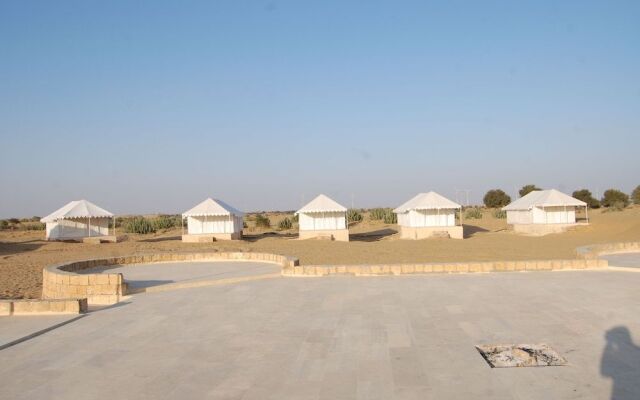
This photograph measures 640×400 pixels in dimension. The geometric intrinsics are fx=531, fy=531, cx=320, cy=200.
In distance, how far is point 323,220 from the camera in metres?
32.1

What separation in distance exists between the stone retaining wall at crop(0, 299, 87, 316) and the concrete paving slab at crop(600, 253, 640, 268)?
1127 centimetres

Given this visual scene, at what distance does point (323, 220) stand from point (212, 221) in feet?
22.7

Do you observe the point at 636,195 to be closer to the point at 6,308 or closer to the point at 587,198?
the point at 587,198

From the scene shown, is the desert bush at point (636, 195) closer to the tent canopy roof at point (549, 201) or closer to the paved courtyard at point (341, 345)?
the tent canopy roof at point (549, 201)

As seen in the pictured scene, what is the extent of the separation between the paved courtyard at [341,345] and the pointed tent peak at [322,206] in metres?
21.5

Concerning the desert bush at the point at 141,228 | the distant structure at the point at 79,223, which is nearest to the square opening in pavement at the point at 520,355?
the distant structure at the point at 79,223

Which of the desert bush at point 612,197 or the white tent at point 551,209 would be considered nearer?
the white tent at point 551,209

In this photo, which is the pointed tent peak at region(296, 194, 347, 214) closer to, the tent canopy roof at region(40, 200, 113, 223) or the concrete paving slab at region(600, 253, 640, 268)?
the tent canopy roof at region(40, 200, 113, 223)

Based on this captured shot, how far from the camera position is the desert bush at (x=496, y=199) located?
246 feet

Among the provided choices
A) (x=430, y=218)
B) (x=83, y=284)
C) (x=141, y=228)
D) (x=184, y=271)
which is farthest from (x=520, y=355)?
(x=141, y=228)

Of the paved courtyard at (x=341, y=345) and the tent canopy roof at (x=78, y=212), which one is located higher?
the tent canopy roof at (x=78, y=212)

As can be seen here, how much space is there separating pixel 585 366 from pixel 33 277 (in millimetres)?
15411

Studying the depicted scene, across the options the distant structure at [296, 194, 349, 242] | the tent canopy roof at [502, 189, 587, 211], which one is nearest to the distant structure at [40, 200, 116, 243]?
the distant structure at [296, 194, 349, 242]

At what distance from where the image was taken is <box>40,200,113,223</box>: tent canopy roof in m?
31.4
